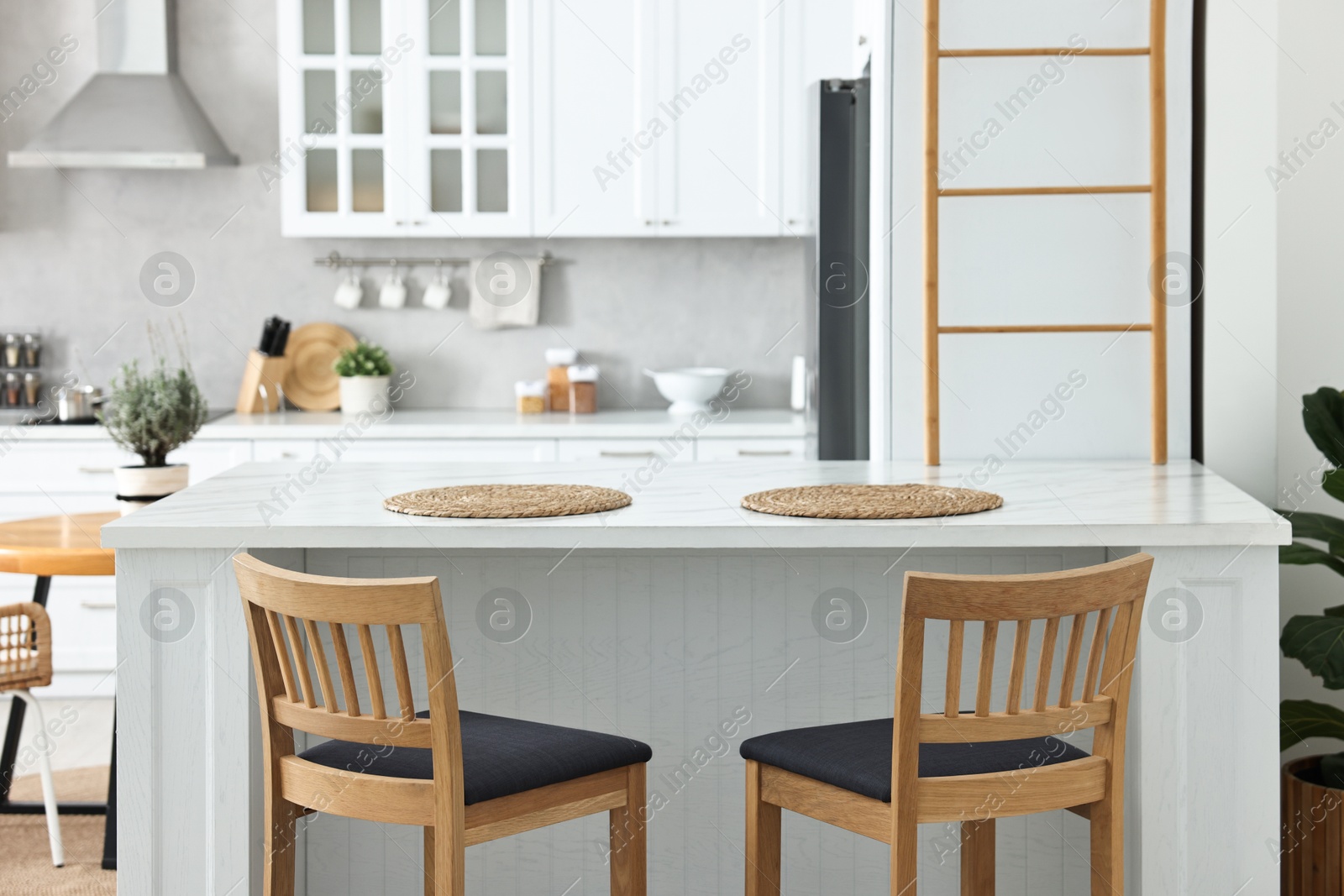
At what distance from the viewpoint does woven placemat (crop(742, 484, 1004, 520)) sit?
1849 mm

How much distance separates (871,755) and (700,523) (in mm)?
425

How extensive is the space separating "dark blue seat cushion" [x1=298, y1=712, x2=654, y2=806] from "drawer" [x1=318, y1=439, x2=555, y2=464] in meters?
2.32

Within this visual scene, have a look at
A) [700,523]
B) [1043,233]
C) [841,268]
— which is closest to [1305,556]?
[1043,233]

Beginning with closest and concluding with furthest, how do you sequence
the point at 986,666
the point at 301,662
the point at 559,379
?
1. the point at 986,666
2. the point at 301,662
3. the point at 559,379

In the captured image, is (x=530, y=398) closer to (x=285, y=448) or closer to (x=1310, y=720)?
(x=285, y=448)

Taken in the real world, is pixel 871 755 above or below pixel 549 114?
below

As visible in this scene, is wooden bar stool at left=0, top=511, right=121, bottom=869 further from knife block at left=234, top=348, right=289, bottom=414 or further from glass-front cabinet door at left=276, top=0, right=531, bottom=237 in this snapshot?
glass-front cabinet door at left=276, top=0, right=531, bottom=237

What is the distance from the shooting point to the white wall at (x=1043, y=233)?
253 cm

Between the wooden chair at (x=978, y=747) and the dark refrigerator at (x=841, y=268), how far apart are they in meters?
1.60

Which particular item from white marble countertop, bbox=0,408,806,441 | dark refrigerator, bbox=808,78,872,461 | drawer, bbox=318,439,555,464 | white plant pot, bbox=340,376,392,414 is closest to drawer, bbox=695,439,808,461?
white marble countertop, bbox=0,408,806,441

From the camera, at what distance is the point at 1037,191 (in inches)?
99.0

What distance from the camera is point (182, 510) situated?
196cm

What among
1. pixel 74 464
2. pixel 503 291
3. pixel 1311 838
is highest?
pixel 503 291

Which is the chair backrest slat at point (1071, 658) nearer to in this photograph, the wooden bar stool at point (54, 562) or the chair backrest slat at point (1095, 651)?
the chair backrest slat at point (1095, 651)
